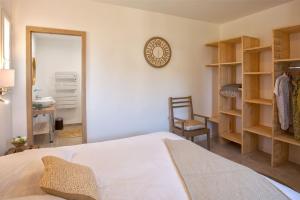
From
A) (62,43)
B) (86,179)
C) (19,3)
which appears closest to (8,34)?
(19,3)

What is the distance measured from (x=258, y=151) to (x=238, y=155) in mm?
427

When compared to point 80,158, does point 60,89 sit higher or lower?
higher

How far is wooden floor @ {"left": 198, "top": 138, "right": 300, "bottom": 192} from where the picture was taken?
2.48 m

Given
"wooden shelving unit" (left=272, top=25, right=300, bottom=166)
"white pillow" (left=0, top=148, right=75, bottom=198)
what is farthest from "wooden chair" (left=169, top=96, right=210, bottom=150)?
"white pillow" (left=0, top=148, right=75, bottom=198)

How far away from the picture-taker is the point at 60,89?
385 cm

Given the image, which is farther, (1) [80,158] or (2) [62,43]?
(2) [62,43]

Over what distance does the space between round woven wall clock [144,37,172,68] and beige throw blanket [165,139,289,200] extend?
2.01 m

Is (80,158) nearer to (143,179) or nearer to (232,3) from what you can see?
(143,179)

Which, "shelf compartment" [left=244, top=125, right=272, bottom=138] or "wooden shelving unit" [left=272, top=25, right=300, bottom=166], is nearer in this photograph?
"wooden shelving unit" [left=272, top=25, right=300, bottom=166]

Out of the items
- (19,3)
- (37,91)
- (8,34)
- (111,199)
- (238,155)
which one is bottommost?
(238,155)

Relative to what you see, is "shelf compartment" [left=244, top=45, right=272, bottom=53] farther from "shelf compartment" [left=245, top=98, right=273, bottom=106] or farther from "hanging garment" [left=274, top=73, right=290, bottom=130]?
"shelf compartment" [left=245, top=98, right=273, bottom=106]

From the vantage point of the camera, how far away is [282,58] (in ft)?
9.29

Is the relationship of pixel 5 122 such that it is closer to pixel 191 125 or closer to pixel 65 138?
pixel 65 138

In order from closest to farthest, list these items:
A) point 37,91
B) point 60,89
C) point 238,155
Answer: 1. point 238,155
2. point 37,91
3. point 60,89
